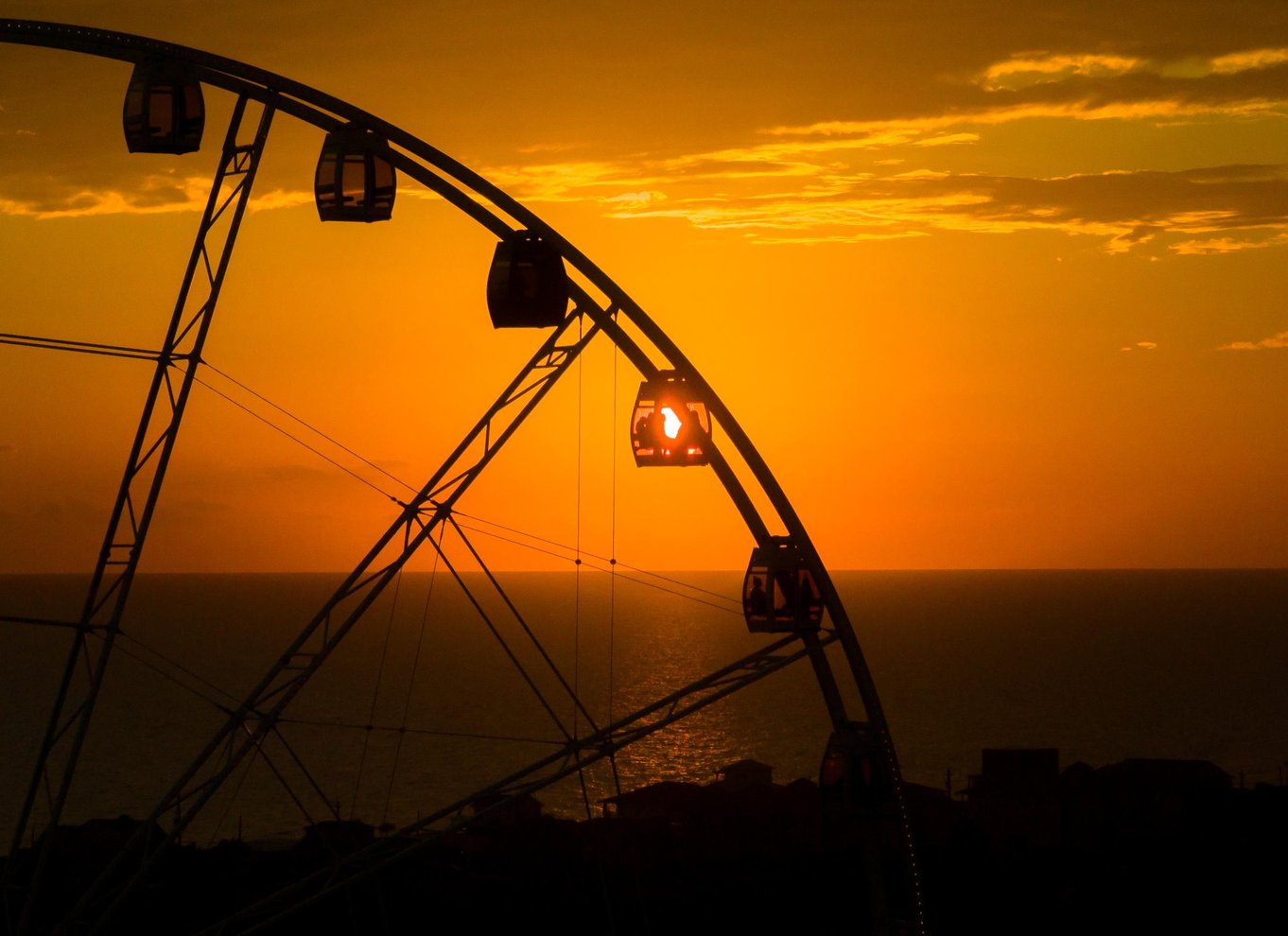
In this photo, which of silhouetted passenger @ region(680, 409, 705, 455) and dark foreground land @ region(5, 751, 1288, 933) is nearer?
silhouetted passenger @ region(680, 409, 705, 455)

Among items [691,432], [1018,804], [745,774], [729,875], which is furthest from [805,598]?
[745,774]

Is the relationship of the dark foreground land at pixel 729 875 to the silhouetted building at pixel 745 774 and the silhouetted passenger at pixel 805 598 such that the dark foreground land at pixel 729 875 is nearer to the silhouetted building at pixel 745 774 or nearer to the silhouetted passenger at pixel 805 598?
the silhouetted building at pixel 745 774

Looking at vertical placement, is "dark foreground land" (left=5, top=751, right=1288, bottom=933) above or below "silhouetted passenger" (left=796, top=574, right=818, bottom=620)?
below

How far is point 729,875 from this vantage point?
56688 mm

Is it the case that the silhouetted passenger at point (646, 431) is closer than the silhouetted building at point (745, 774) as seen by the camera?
Yes

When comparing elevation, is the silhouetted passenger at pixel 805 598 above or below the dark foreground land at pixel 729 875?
above

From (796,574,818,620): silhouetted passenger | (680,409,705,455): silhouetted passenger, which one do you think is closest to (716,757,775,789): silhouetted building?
(796,574,818,620): silhouetted passenger

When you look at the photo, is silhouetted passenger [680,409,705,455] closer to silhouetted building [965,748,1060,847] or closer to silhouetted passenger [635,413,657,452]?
silhouetted passenger [635,413,657,452]

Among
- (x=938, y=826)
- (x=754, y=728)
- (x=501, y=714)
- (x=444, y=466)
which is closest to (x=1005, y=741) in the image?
(x=754, y=728)

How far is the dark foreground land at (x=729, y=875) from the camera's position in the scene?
53656mm

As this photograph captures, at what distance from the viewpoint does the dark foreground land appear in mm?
53656

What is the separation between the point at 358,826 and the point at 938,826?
24075mm

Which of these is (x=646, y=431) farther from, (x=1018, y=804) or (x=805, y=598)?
(x=1018, y=804)

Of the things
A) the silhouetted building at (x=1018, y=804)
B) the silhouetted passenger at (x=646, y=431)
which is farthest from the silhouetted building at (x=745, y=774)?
the silhouetted passenger at (x=646, y=431)
